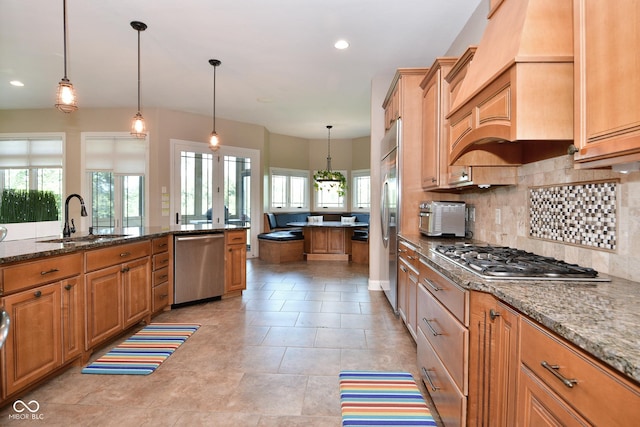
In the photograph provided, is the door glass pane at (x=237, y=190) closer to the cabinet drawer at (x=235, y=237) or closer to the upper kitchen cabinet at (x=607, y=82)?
the cabinet drawer at (x=235, y=237)

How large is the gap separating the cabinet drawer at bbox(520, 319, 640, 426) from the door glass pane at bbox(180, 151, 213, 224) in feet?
21.3

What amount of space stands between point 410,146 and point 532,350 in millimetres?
2613

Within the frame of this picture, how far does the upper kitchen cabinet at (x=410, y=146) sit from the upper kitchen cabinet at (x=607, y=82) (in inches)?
85.9

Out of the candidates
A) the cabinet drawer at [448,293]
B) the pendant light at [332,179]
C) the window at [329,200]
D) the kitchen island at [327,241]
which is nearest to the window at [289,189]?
the window at [329,200]

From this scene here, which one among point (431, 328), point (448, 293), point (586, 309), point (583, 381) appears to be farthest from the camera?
point (431, 328)

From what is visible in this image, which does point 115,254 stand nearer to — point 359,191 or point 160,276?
point 160,276

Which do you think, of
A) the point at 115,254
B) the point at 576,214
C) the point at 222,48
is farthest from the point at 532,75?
the point at 222,48

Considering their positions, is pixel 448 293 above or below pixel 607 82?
below

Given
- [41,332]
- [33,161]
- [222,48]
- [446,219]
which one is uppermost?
[222,48]

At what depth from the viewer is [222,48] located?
157 inches

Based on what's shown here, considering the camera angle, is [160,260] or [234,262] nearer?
[160,260]

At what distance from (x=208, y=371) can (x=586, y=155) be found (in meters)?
2.52

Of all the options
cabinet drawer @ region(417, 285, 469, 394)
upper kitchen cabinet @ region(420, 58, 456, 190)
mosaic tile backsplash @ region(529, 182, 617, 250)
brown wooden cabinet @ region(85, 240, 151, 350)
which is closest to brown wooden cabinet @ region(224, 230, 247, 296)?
brown wooden cabinet @ region(85, 240, 151, 350)

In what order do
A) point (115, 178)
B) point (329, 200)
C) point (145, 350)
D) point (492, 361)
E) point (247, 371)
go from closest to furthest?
point (492, 361) < point (247, 371) < point (145, 350) < point (115, 178) < point (329, 200)
